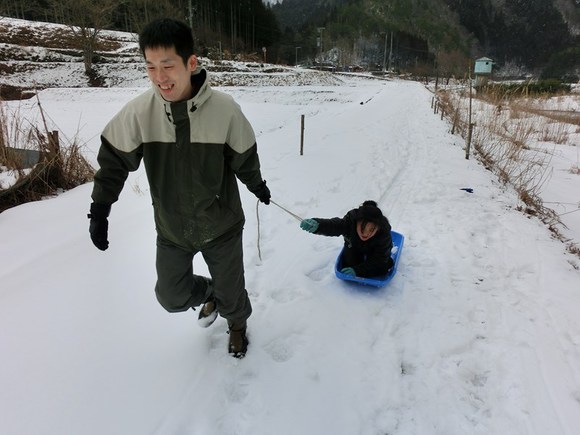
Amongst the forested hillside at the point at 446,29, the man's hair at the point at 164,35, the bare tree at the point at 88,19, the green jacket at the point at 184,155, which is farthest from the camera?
the forested hillside at the point at 446,29

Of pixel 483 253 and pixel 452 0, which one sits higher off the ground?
pixel 452 0

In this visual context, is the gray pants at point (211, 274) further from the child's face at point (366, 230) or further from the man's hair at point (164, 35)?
the child's face at point (366, 230)

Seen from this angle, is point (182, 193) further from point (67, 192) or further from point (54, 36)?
point (54, 36)

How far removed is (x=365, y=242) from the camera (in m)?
2.93

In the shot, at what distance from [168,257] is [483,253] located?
10.2 ft

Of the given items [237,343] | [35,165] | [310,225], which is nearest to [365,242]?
[310,225]

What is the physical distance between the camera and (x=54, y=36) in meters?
34.6

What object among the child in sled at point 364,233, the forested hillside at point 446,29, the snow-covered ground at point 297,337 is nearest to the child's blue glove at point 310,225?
the child in sled at point 364,233

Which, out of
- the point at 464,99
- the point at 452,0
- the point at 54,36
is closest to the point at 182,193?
the point at 464,99

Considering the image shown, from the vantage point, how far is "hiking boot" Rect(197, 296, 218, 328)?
2461 millimetres

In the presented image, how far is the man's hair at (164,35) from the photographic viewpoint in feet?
4.99

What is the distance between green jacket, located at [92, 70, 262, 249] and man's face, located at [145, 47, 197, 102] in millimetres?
58

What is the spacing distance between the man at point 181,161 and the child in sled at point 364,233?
952 mm

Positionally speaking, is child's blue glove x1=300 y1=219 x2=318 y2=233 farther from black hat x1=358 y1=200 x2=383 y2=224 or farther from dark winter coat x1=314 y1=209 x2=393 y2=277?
black hat x1=358 y1=200 x2=383 y2=224
